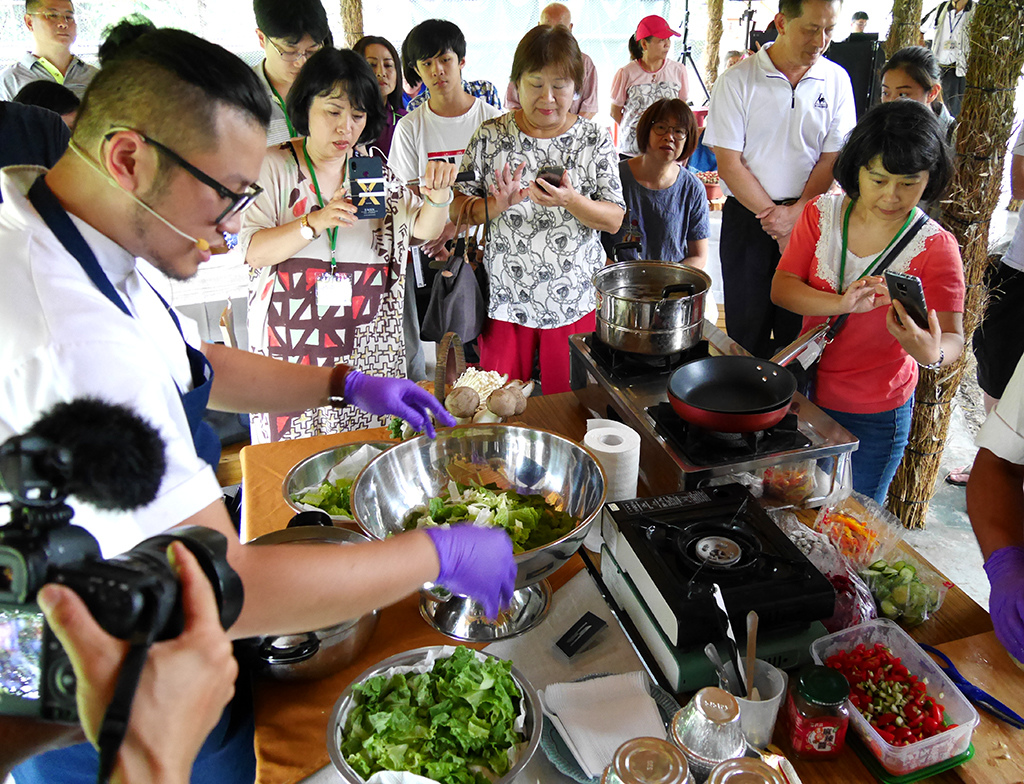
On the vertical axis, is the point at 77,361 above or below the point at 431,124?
below

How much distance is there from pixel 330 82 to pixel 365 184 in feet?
1.13

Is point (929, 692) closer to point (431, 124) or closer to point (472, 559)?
point (472, 559)

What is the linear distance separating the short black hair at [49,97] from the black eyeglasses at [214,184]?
1.81 meters

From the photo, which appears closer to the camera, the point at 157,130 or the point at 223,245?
the point at 157,130

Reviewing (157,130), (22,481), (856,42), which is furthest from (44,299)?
(856,42)

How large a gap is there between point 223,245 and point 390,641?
0.81 meters

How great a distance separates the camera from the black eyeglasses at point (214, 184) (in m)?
1.08

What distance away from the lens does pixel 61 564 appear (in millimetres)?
572

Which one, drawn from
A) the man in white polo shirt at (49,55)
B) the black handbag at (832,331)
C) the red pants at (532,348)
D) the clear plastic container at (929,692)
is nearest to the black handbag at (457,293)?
the red pants at (532,348)

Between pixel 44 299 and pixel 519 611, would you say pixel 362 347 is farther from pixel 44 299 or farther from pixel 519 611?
Answer: pixel 44 299

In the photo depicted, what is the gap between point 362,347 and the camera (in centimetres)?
265

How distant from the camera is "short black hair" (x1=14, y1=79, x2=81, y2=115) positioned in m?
2.51

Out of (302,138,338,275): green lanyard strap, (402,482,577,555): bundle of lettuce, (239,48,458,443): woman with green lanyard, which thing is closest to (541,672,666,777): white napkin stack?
(402,482,577,555): bundle of lettuce

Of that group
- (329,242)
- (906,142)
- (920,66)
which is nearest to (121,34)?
(329,242)
